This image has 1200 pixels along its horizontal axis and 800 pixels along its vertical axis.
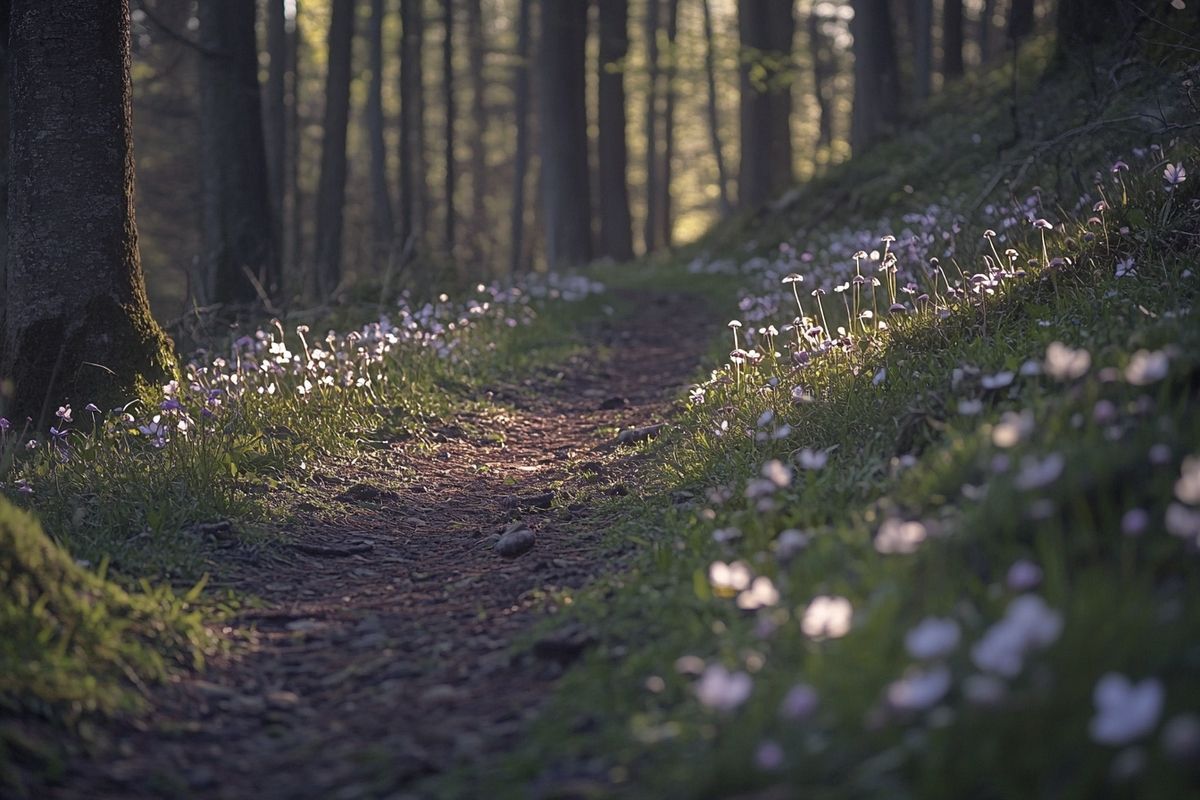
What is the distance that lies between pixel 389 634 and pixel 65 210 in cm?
384

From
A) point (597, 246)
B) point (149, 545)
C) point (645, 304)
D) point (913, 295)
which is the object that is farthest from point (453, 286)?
point (597, 246)

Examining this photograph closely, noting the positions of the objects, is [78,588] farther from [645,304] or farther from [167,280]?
[167,280]

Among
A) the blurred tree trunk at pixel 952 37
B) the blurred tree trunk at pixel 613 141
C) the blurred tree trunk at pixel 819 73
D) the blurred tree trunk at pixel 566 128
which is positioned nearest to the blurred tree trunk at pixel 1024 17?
the blurred tree trunk at pixel 952 37

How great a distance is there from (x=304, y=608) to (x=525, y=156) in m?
25.0

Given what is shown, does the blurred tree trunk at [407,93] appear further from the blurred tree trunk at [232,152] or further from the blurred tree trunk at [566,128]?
Result: the blurred tree trunk at [232,152]

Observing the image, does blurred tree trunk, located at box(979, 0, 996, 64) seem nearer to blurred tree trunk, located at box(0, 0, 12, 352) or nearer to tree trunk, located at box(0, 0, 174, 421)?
blurred tree trunk, located at box(0, 0, 12, 352)

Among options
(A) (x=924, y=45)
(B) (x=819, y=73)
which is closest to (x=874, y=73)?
(A) (x=924, y=45)

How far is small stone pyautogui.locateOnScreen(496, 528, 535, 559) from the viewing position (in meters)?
4.64

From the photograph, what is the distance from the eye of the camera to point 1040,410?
11.4ft

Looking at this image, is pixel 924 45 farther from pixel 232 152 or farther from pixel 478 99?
pixel 478 99

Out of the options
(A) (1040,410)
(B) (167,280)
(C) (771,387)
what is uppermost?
(A) (1040,410)

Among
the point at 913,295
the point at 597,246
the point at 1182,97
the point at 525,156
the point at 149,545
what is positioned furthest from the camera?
the point at 525,156

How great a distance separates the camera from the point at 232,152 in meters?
11.4

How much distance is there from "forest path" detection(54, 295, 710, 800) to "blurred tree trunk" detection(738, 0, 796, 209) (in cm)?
1505
